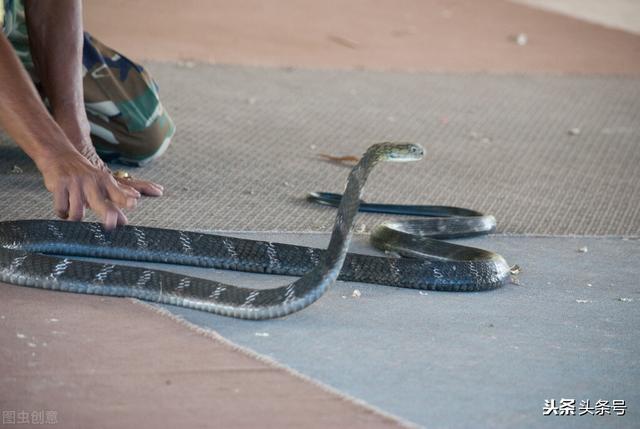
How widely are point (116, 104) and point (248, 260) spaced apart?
1353mm

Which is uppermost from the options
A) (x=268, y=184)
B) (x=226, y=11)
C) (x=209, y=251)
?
(x=209, y=251)

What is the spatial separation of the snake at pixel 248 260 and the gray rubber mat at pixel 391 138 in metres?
0.35

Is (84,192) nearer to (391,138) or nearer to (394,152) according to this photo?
(394,152)

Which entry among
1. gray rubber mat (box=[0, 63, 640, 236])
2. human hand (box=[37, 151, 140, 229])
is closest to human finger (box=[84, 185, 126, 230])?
human hand (box=[37, 151, 140, 229])

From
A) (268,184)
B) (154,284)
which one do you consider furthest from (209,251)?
(268,184)

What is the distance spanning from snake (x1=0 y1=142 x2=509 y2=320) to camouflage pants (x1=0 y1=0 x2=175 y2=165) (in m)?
1.07

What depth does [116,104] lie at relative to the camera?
428cm

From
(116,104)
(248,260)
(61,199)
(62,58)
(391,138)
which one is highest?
(61,199)

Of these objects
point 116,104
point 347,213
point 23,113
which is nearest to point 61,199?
point 23,113

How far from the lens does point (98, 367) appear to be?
239 centimetres

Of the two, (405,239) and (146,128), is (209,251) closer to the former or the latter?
(405,239)

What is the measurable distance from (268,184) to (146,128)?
1.69 ft

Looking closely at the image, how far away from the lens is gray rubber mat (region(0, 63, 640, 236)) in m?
3.88

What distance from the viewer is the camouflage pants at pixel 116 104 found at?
4.23 metres
